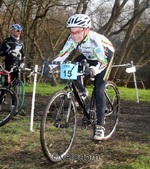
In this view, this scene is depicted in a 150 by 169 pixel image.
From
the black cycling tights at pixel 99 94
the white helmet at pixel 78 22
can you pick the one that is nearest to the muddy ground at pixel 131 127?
the black cycling tights at pixel 99 94

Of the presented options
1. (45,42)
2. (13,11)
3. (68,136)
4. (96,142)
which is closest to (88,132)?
(96,142)

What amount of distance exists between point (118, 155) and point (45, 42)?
23411 millimetres

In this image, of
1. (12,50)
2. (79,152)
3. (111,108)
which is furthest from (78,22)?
(12,50)

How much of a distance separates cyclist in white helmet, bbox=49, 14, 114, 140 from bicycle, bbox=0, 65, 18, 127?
1.72 metres

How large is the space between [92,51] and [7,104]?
7.71ft

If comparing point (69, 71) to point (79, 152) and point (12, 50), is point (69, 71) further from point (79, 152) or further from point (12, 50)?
point (12, 50)

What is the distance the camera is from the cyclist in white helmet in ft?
14.6

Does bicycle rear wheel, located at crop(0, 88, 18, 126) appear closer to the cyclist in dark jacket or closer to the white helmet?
the cyclist in dark jacket

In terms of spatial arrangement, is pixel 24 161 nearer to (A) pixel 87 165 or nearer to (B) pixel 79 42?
(A) pixel 87 165

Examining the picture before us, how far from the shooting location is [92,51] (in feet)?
15.6

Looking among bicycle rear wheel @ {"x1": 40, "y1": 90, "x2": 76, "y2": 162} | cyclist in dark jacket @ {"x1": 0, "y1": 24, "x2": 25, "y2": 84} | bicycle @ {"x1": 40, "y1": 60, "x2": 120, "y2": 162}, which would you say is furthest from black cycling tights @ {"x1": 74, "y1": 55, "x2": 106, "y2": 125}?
cyclist in dark jacket @ {"x1": 0, "y1": 24, "x2": 25, "y2": 84}

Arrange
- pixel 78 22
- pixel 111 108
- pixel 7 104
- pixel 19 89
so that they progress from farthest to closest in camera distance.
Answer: pixel 19 89 < pixel 7 104 < pixel 111 108 < pixel 78 22

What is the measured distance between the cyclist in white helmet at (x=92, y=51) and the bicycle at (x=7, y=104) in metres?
1.72

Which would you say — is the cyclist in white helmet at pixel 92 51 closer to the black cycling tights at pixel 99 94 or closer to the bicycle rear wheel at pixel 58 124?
the black cycling tights at pixel 99 94
